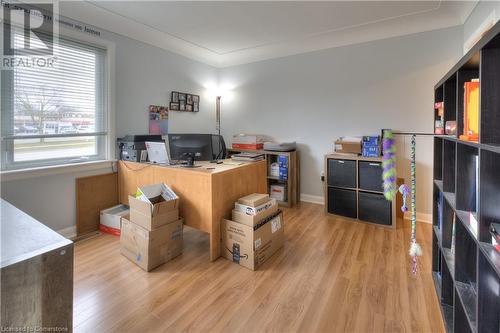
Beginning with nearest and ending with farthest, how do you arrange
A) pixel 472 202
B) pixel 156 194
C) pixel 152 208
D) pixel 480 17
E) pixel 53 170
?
pixel 472 202, pixel 152 208, pixel 480 17, pixel 156 194, pixel 53 170

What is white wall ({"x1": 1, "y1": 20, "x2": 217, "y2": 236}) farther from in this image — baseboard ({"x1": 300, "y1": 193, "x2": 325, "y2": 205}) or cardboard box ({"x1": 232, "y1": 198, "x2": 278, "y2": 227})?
baseboard ({"x1": 300, "y1": 193, "x2": 325, "y2": 205})

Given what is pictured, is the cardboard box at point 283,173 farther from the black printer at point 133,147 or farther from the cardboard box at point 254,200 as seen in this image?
the black printer at point 133,147

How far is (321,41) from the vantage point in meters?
3.72

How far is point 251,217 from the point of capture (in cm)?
222

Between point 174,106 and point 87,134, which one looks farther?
point 174,106

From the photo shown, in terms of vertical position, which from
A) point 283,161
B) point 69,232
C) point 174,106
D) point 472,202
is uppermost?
point 174,106

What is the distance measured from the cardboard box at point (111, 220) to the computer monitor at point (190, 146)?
2.88 feet

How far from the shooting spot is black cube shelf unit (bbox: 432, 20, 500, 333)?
0.93 meters

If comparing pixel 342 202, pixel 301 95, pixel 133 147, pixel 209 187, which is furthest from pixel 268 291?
pixel 301 95

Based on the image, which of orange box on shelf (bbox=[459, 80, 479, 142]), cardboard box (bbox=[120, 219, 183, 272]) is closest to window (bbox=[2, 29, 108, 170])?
cardboard box (bbox=[120, 219, 183, 272])

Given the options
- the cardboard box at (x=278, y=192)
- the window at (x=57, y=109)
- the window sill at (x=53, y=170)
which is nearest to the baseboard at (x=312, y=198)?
the cardboard box at (x=278, y=192)

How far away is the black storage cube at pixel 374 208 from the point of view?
123 inches

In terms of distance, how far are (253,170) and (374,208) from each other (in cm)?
160

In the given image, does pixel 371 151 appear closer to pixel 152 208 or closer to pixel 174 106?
pixel 152 208
